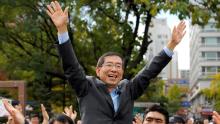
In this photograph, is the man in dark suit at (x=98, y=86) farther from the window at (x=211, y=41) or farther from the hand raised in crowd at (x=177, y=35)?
the window at (x=211, y=41)

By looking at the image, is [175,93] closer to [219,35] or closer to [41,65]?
[219,35]

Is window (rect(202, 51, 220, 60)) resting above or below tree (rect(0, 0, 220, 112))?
above

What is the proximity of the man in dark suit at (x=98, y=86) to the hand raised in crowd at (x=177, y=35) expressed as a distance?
481 mm

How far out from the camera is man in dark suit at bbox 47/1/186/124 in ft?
14.3

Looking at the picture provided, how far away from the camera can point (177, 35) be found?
4730 millimetres

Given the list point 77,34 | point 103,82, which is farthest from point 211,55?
point 103,82

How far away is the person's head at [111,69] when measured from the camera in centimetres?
440

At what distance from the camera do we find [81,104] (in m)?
4.49

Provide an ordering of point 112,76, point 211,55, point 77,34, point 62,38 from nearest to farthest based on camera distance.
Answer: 1. point 62,38
2. point 112,76
3. point 77,34
4. point 211,55

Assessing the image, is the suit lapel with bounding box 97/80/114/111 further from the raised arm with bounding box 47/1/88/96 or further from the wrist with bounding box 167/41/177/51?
the wrist with bounding box 167/41/177/51

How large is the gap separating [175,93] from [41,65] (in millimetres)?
66726

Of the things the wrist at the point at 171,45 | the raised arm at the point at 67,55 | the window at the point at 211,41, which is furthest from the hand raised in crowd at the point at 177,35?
the window at the point at 211,41

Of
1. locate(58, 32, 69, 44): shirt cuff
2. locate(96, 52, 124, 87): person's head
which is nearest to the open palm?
locate(58, 32, 69, 44): shirt cuff

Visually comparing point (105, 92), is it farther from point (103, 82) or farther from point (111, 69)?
point (111, 69)
